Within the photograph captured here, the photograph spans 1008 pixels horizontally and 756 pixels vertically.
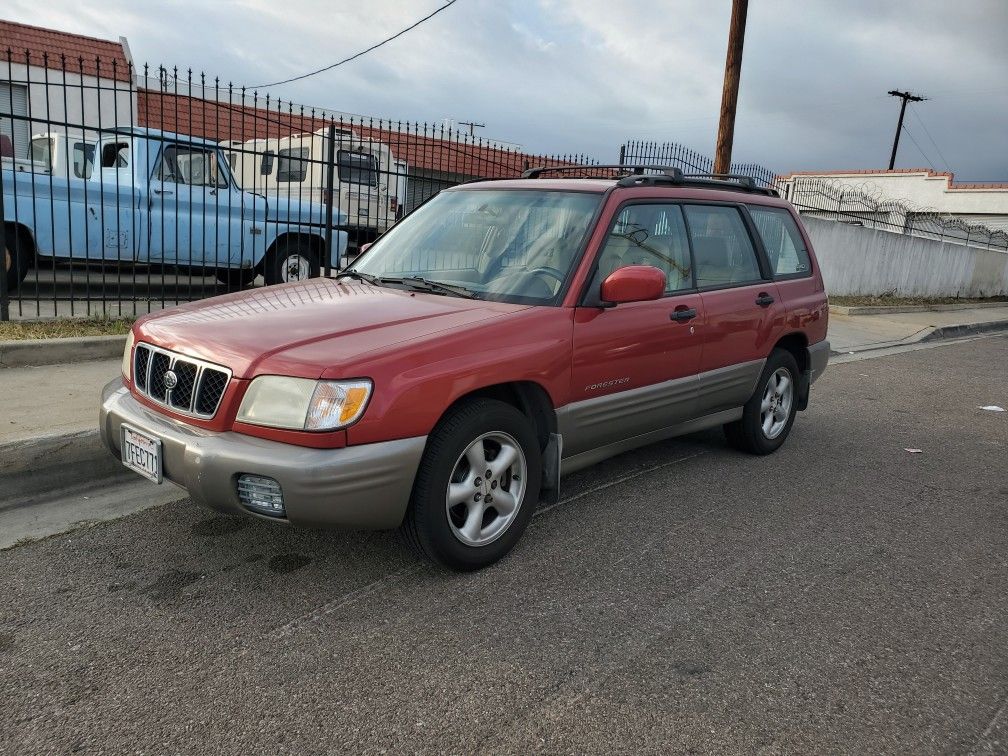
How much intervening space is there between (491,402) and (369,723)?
1.37m

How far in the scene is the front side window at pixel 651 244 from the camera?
400 cm

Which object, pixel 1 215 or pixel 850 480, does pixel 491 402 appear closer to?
pixel 850 480

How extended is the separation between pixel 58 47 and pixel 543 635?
1962 cm

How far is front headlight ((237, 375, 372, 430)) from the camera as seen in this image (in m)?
2.89

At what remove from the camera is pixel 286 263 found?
9664 millimetres

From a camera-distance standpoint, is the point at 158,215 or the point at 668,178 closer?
the point at 668,178

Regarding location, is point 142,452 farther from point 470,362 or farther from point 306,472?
point 470,362

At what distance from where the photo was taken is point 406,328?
10.7 feet

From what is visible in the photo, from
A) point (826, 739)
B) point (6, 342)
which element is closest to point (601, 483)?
point (826, 739)

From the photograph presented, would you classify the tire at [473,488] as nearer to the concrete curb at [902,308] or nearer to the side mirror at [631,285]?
the side mirror at [631,285]

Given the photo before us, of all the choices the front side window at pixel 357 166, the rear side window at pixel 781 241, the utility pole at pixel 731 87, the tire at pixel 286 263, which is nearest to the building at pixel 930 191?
the utility pole at pixel 731 87

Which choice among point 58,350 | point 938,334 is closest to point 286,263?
point 58,350

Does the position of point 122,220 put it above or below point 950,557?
above

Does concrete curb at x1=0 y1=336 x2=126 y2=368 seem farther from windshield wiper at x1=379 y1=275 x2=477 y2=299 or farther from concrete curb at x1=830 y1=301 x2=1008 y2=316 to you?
concrete curb at x1=830 y1=301 x2=1008 y2=316
